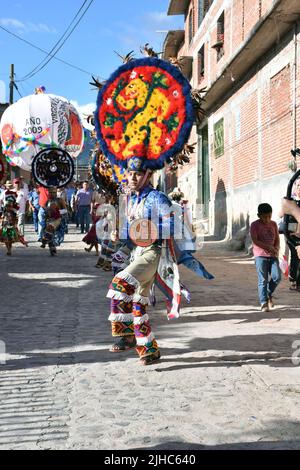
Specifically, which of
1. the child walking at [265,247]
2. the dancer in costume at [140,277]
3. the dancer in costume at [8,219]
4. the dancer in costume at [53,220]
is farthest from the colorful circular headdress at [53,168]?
the dancer in costume at [140,277]

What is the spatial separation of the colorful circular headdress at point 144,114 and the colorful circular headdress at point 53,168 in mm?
5931

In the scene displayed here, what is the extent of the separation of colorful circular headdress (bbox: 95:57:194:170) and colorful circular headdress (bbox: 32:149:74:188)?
5931 millimetres

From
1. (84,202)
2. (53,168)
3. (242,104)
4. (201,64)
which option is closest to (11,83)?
(201,64)

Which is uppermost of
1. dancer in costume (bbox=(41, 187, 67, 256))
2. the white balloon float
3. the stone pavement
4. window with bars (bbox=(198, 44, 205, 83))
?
window with bars (bbox=(198, 44, 205, 83))

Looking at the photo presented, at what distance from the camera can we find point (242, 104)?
1756 cm

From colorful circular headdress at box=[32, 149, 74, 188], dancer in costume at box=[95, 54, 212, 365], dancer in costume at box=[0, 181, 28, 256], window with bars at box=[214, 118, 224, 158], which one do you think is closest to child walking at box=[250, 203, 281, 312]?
dancer in costume at box=[95, 54, 212, 365]

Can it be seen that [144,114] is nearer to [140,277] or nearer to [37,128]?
[140,277]

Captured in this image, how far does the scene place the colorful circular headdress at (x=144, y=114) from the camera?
6.20m

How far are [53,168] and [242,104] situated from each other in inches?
262

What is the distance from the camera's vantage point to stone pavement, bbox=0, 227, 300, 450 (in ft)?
12.2

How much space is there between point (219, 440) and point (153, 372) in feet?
5.21

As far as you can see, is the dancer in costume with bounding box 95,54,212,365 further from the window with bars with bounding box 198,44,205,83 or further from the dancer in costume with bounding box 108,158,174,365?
the window with bars with bounding box 198,44,205,83

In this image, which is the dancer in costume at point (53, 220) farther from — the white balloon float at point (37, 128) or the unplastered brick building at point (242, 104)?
the unplastered brick building at point (242, 104)

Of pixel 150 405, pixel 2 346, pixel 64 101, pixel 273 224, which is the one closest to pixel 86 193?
pixel 64 101
